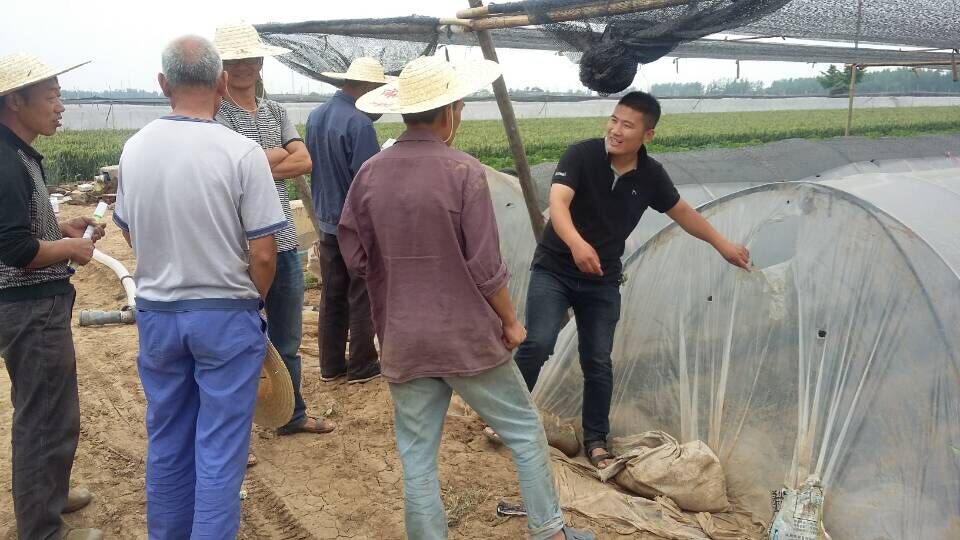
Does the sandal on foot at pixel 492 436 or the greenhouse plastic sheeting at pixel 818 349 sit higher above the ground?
the greenhouse plastic sheeting at pixel 818 349

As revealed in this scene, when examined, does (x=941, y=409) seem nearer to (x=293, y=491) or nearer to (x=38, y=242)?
(x=293, y=491)

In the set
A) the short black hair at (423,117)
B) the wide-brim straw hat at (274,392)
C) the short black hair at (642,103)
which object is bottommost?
the wide-brim straw hat at (274,392)

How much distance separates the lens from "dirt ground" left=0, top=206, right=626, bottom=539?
3242 mm

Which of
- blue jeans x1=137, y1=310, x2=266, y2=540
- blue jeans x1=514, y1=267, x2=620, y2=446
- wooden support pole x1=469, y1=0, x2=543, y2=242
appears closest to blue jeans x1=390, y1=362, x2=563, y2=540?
blue jeans x1=137, y1=310, x2=266, y2=540

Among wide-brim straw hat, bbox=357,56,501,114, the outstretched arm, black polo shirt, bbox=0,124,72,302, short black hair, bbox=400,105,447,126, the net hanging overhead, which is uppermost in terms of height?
the net hanging overhead

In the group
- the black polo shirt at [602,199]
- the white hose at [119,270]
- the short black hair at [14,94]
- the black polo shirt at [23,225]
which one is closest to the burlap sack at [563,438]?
the black polo shirt at [602,199]

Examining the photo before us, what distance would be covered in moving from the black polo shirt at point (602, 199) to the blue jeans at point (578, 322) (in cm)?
6

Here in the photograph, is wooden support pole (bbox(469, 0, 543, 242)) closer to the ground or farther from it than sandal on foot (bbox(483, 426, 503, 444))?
farther from it

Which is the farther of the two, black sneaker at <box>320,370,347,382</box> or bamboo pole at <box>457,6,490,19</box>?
black sneaker at <box>320,370,347,382</box>

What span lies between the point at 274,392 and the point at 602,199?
5.58ft

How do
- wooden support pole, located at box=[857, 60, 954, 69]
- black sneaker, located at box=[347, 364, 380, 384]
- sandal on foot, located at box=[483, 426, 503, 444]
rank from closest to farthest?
sandal on foot, located at box=[483, 426, 503, 444] → black sneaker, located at box=[347, 364, 380, 384] → wooden support pole, located at box=[857, 60, 954, 69]

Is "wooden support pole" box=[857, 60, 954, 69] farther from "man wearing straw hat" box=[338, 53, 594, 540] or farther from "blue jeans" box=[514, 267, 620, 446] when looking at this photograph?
"man wearing straw hat" box=[338, 53, 594, 540]

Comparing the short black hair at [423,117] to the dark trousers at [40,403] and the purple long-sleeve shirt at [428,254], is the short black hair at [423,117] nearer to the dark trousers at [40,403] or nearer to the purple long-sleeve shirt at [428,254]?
the purple long-sleeve shirt at [428,254]

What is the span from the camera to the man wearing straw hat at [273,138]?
3.46 meters
